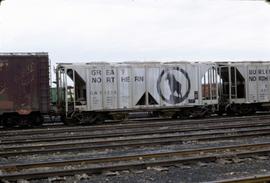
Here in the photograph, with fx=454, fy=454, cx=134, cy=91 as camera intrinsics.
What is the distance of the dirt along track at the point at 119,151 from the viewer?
9.22 m

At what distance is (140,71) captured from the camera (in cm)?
2327

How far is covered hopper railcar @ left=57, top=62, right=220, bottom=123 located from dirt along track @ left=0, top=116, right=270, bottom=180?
457 centimetres

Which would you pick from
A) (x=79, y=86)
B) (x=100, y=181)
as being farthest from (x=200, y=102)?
(x=100, y=181)

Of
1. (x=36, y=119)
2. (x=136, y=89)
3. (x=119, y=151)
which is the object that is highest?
(x=136, y=89)

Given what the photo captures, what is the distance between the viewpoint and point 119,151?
1194 centimetres

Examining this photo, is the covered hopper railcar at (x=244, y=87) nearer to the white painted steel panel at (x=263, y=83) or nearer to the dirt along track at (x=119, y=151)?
the white painted steel panel at (x=263, y=83)

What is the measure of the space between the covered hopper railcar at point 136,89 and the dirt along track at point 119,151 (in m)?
4.57

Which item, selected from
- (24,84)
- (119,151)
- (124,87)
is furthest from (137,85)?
(119,151)

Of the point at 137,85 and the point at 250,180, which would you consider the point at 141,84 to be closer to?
the point at 137,85

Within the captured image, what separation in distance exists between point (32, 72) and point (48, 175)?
1300 cm

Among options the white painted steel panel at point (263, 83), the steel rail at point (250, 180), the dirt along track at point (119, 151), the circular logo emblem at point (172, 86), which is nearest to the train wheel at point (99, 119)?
the circular logo emblem at point (172, 86)

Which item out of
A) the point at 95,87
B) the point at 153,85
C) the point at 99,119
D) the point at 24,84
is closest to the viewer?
the point at 24,84

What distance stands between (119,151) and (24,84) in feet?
33.5

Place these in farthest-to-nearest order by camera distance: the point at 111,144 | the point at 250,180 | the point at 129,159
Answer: the point at 111,144 → the point at 129,159 → the point at 250,180
